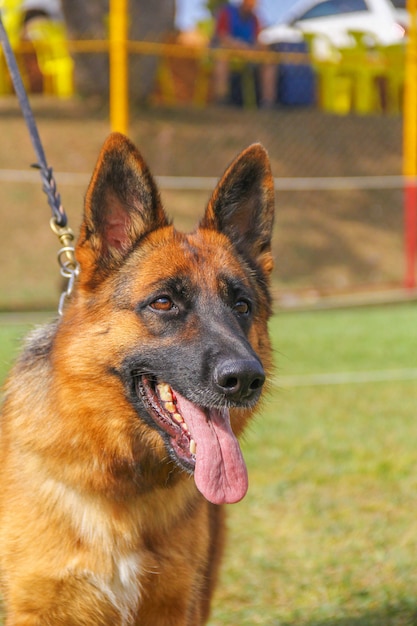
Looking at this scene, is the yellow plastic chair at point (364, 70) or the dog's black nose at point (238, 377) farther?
the yellow plastic chair at point (364, 70)

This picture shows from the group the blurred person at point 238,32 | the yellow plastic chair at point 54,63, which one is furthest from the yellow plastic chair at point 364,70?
the yellow plastic chair at point 54,63

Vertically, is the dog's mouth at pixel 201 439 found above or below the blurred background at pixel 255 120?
above

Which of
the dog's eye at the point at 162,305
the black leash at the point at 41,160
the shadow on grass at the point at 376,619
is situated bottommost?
the shadow on grass at the point at 376,619

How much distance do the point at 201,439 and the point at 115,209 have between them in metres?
1.00

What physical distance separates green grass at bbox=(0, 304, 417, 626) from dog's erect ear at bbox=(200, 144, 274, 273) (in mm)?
597

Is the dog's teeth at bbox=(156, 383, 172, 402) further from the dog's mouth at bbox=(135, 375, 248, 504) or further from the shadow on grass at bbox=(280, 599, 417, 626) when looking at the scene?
the shadow on grass at bbox=(280, 599, 417, 626)

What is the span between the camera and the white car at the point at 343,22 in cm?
1648

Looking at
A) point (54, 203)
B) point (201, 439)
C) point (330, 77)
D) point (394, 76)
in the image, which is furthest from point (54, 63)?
point (201, 439)

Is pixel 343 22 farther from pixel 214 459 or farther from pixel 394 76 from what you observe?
pixel 214 459

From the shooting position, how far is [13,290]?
14.1m

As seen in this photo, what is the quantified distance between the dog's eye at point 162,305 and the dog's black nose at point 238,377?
369 millimetres

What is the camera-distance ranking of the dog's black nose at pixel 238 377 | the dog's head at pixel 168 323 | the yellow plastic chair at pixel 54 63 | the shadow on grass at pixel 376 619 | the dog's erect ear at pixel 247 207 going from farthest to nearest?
the yellow plastic chair at pixel 54 63 → the shadow on grass at pixel 376 619 → the dog's erect ear at pixel 247 207 → the dog's head at pixel 168 323 → the dog's black nose at pixel 238 377

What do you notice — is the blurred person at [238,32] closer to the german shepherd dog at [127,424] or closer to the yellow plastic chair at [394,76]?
the yellow plastic chair at [394,76]

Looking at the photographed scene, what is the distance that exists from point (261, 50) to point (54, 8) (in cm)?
616
